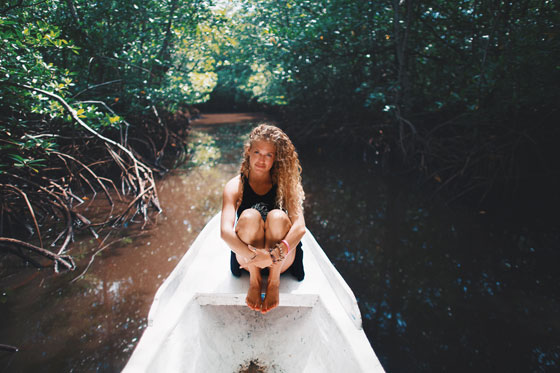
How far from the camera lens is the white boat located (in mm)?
1249

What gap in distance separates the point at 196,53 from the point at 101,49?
8.86ft

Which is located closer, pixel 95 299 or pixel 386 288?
pixel 95 299

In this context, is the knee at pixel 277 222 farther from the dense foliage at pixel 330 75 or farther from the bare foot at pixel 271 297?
the dense foliage at pixel 330 75

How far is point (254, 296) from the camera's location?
4.99ft

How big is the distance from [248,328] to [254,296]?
7.5 inches

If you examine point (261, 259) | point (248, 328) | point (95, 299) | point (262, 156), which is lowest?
point (95, 299)

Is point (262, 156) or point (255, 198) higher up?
point (262, 156)

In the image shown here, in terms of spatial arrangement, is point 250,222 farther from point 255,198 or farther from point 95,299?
point 95,299

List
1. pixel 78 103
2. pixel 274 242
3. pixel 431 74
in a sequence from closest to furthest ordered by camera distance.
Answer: pixel 274 242
pixel 78 103
pixel 431 74

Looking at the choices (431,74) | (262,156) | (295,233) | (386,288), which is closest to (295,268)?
(295,233)

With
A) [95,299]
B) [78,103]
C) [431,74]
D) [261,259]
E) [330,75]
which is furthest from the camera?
[330,75]

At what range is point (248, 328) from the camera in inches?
61.2

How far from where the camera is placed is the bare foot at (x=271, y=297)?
1482 mm

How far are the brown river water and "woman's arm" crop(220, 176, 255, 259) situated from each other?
104cm
